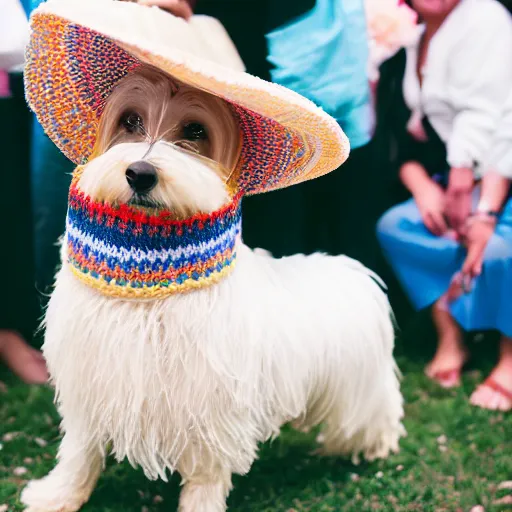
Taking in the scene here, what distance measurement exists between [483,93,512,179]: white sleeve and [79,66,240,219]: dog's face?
4.47ft

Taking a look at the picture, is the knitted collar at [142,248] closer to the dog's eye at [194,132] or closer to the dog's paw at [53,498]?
the dog's eye at [194,132]

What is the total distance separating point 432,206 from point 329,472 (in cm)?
116

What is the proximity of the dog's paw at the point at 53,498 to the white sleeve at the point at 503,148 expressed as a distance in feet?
6.03

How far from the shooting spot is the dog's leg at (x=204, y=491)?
1716mm

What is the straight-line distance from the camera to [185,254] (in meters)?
1.46

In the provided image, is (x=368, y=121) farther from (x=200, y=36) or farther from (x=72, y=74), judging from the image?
(x=72, y=74)

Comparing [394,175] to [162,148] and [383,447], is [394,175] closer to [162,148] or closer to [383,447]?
[383,447]

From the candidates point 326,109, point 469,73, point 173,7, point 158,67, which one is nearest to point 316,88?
point 326,109

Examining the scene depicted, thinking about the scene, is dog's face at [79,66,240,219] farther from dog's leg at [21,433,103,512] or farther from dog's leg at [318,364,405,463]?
dog's leg at [318,364,405,463]

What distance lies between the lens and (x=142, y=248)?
1445 mm

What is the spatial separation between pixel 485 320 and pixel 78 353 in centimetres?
176

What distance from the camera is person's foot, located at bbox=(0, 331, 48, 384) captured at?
2602 mm

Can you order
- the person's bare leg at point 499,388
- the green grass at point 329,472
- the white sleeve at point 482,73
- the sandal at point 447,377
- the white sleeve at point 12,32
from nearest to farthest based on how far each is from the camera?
1. the green grass at point 329,472
2. the white sleeve at point 12,32
3. the white sleeve at point 482,73
4. the person's bare leg at point 499,388
5. the sandal at point 447,377

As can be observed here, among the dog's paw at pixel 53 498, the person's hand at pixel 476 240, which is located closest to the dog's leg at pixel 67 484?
the dog's paw at pixel 53 498
